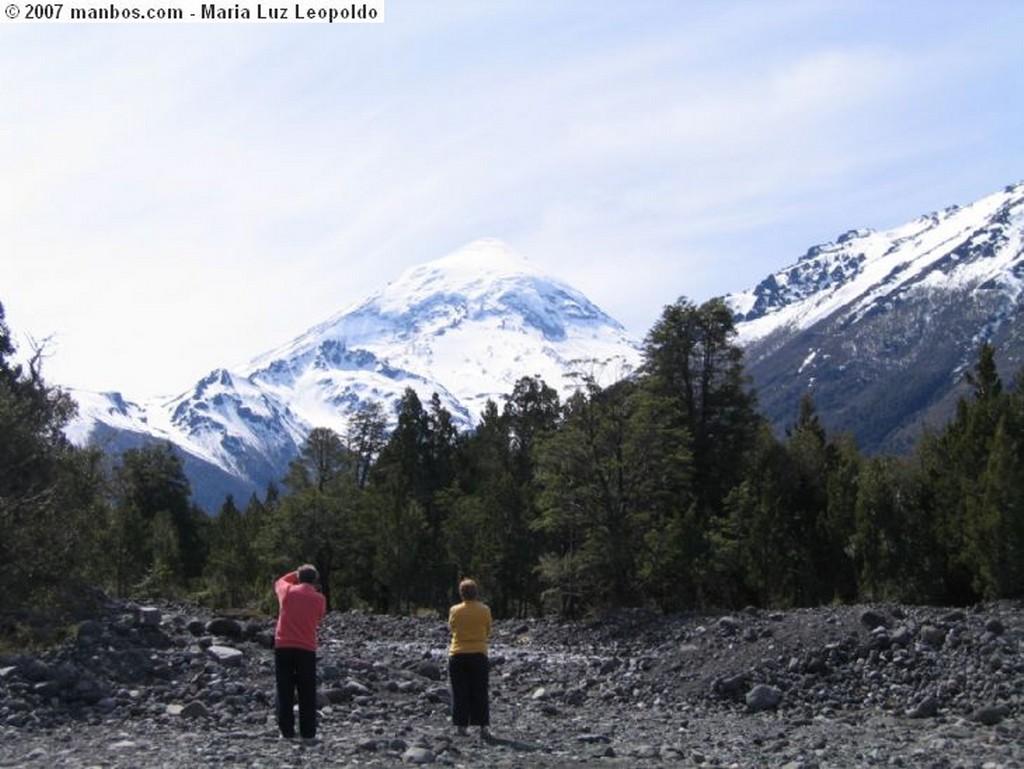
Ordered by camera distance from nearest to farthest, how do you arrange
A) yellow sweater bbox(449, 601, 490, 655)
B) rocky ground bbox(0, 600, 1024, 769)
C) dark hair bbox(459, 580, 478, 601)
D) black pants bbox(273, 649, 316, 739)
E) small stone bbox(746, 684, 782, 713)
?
rocky ground bbox(0, 600, 1024, 769)
black pants bbox(273, 649, 316, 739)
yellow sweater bbox(449, 601, 490, 655)
dark hair bbox(459, 580, 478, 601)
small stone bbox(746, 684, 782, 713)

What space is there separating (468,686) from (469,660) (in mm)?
507

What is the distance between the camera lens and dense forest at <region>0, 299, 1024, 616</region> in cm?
3456

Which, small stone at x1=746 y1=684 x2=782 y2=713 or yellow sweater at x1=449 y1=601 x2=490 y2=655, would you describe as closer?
yellow sweater at x1=449 y1=601 x2=490 y2=655

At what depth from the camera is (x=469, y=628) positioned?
57.0ft

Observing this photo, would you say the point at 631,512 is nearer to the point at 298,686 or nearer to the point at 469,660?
the point at 469,660

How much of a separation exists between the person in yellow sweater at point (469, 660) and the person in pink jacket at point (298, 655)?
2.14m

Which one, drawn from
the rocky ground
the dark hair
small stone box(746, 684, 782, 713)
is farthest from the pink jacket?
small stone box(746, 684, 782, 713)

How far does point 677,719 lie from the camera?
70.3ft

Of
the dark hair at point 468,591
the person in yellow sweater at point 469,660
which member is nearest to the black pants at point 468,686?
the person in yellow sweater at point 469,660

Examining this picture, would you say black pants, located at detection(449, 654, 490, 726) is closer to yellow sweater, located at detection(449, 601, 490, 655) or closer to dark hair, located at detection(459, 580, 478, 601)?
yellow sweater, located at detection(449, 601, 490, 655)

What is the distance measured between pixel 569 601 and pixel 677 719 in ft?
83.8

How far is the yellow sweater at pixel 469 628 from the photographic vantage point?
17.4m

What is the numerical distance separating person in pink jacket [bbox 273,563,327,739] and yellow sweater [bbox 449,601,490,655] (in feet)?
7.08

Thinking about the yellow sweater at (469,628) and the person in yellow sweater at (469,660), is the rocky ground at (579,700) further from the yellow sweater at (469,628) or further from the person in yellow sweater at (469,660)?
the yellow sweater at (469,628)
